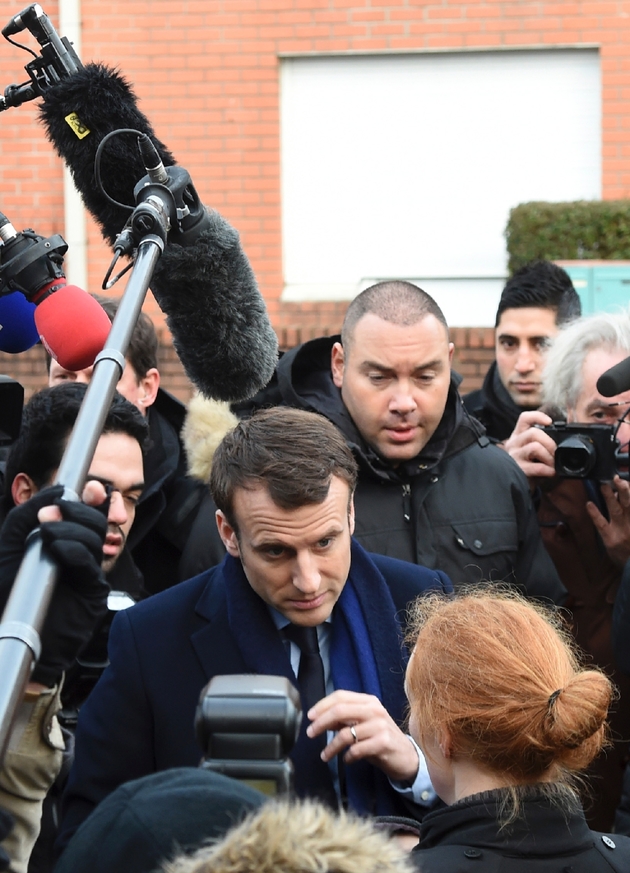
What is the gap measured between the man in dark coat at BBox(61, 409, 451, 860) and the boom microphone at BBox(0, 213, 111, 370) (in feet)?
1.89

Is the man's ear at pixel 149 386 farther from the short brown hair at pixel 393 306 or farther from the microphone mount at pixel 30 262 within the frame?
the microphone mount at pixel 30 262

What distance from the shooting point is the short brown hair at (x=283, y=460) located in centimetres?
245

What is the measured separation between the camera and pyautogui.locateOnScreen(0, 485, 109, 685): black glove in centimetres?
156

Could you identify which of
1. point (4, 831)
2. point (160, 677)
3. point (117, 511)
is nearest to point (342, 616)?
point (160, 677)

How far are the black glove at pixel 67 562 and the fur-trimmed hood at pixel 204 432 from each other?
170 cm

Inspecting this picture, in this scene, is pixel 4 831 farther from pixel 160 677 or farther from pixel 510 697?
pixel 160 677

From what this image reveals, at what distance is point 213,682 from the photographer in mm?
1420

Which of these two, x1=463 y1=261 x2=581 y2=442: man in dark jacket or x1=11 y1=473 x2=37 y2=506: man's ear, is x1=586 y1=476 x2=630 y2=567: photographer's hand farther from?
x1=11 y1=473 x2=37 y2=506: man's ear

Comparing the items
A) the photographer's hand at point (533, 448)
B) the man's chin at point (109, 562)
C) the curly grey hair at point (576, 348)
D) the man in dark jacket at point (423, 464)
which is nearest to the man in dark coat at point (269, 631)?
the man's chin at point (109, 562)

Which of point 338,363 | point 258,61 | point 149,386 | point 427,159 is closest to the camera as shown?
point 338,363

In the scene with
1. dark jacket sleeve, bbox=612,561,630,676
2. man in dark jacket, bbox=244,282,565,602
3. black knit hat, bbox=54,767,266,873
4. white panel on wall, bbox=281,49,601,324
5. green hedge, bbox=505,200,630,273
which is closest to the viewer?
black knit hat, bbox=54,767,266,873

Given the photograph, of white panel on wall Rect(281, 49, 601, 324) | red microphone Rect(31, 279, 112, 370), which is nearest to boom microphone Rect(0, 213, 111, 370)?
red microphone Rect(31, 279, 112, 370)

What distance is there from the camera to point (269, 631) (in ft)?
8.09

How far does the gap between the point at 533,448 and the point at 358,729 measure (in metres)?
1.60
